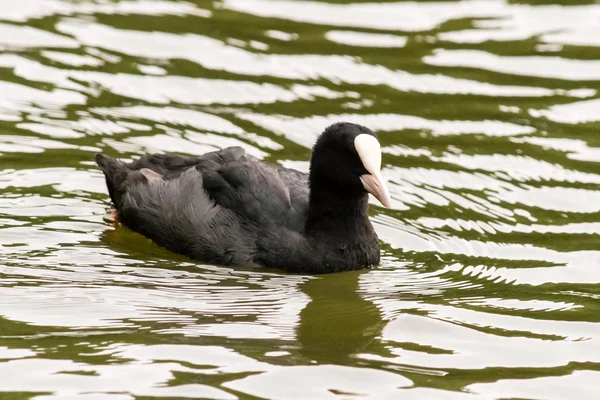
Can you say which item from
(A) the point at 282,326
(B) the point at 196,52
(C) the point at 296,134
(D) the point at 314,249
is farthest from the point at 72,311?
(B) the point at 196,52

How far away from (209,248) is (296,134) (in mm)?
2522

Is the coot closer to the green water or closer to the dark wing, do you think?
the dark wing

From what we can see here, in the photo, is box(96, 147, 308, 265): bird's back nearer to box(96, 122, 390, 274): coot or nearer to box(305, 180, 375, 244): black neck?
box(96, 122, 390, 274): coot

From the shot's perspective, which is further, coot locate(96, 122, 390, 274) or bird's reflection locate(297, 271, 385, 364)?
coot locate(96, 122, 390, 274)

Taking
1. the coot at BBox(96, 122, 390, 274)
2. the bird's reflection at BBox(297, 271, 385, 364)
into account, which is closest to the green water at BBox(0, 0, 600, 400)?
the bird's reflection at BBox(297, 271, 385, 364)

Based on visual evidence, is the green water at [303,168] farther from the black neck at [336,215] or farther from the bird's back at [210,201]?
the black neck at [336,215]

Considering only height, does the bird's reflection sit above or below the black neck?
below

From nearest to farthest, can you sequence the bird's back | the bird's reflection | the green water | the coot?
the green water
the bird's reflection
the coot
the bird's back

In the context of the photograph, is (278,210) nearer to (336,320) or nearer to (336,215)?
(336,215)

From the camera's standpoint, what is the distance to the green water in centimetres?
615

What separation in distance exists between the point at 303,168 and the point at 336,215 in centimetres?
179

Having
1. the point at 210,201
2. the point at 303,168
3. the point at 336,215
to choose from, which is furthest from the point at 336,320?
the point at 303,168

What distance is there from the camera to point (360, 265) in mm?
7941

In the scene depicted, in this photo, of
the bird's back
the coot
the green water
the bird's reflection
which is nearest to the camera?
the green water
